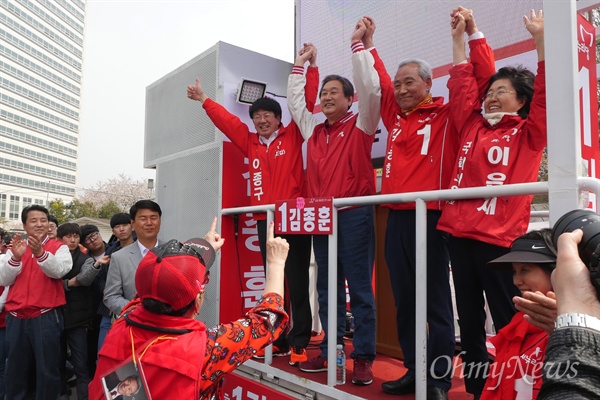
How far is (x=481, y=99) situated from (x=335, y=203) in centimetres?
96

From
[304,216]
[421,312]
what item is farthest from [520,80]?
[304,216]

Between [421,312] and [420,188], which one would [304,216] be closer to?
[420,188]

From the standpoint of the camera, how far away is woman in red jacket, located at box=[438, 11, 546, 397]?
78.2 inches

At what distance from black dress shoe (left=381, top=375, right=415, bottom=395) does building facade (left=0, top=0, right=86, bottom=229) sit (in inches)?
2064

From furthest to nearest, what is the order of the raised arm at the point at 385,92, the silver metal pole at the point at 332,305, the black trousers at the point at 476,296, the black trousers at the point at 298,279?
the black trousers at the point at 298,279, the raised arm at the point at 385,92, the silver metal pole at the point at 332,305, the black trousers at the point at 476,296

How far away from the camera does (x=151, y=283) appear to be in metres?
1.57

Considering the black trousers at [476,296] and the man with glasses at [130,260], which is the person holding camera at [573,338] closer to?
the black trousers at [476,296]

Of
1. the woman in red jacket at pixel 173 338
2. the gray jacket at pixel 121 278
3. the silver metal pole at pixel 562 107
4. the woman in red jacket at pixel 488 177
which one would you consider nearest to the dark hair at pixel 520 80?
the woman in red jacket at pixel 488 177

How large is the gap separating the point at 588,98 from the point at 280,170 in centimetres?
199

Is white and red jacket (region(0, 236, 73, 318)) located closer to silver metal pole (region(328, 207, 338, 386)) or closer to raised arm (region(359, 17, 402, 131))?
silver metal pole (region(328, 207, 338, 386))

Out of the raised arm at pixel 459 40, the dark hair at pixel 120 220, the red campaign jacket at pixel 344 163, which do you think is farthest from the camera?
the dark hair at pixel 120 220

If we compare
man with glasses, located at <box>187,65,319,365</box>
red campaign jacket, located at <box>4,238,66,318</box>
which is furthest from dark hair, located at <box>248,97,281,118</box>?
red campaign jacket, located at <box>4,238,66,318</box>

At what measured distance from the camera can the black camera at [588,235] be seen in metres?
0.83

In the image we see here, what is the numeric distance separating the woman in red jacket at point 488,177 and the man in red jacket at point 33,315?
3398mm
